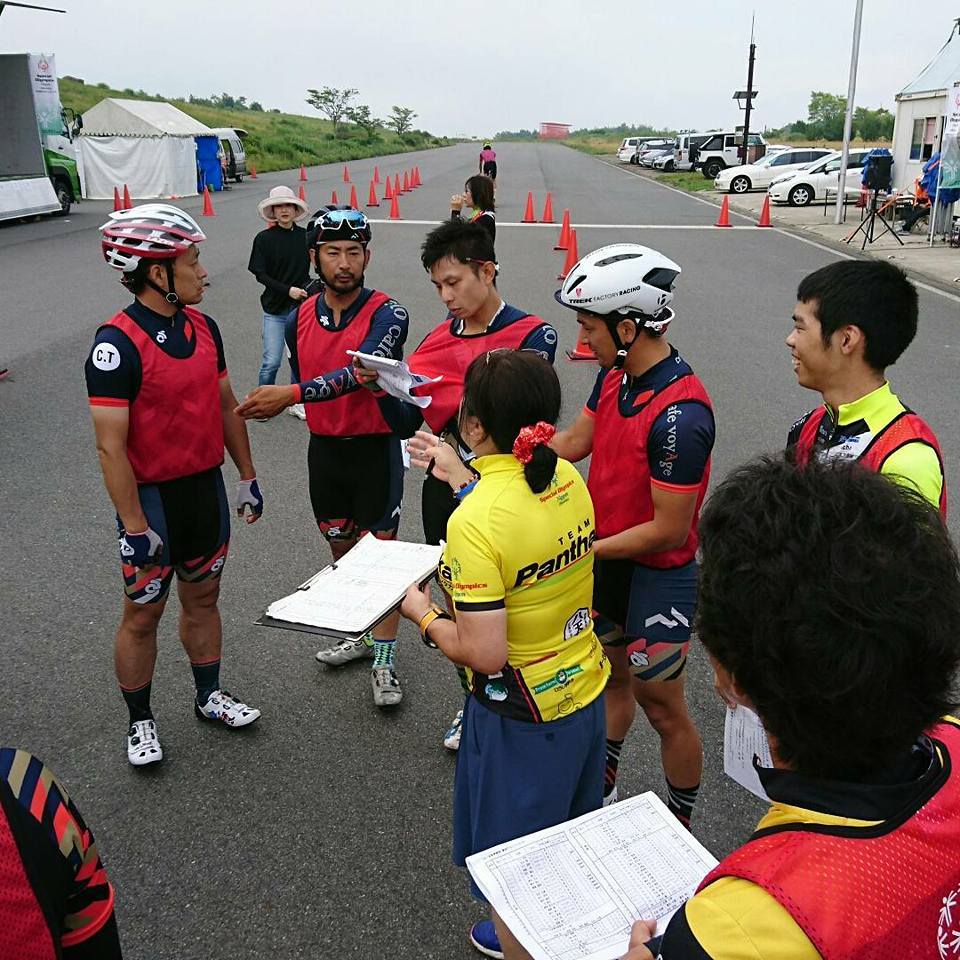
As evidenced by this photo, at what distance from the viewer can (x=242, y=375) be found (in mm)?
9289

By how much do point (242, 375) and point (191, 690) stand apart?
224 inches

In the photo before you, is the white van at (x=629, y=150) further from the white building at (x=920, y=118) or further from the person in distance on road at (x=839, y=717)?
the person in distance on road at (x=839, y=717)

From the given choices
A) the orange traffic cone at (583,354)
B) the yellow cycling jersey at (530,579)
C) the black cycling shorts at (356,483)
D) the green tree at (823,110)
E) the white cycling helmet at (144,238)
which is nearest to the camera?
the yellow cycling jersey at (530,579)

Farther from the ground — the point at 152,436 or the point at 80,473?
the point at 152,436

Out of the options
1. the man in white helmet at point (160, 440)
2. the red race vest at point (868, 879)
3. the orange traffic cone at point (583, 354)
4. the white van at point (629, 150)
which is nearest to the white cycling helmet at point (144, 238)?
the man in white helmet at point (160, 440)

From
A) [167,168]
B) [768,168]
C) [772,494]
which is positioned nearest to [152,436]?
[772,494]

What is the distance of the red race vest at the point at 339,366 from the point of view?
3928 mm

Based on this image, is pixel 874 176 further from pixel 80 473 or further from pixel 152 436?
pixel 152 436

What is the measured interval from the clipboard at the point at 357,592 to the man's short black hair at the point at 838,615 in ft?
4.71

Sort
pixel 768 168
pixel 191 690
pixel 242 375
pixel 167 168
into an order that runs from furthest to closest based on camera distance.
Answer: pixel 768 168, pixel 167 168, pixel 242 375, pixel 191 690

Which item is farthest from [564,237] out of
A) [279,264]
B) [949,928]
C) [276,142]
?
[276,142]

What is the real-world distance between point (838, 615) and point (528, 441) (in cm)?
107

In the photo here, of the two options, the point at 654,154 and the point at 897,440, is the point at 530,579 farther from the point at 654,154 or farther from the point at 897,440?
the point at 654,154

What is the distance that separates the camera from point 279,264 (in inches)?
320
